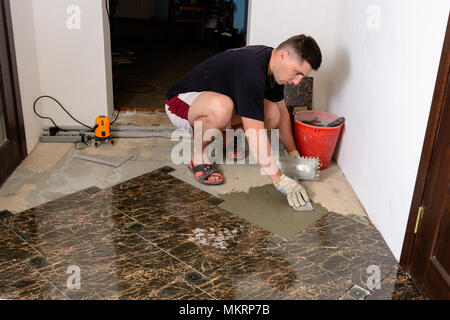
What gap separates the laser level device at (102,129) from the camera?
9.09 feet

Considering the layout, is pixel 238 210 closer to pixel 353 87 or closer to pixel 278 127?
pixel 278 127

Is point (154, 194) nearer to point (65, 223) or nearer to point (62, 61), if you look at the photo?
point (65, 223)

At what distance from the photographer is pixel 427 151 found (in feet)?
5.23

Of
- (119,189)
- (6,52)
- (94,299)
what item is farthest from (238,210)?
(6,52)

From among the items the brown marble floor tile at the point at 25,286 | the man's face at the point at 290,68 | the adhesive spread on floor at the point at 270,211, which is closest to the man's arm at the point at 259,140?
the adhesive spread on floor at the point at 270,211

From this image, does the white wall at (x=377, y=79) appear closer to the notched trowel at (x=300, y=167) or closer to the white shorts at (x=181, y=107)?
the notched trowel at (x=300, y=167)

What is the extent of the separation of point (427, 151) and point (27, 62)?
2206 millimetres

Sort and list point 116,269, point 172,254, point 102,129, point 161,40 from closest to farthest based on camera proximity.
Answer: point 116,269 → point 172,254 → point 102,129 → point 161,40

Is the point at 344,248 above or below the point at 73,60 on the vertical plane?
below

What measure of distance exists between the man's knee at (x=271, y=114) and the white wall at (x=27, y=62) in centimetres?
139

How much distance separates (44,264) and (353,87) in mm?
1787

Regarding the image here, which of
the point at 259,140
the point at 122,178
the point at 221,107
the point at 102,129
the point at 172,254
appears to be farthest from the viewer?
the point at 102,129

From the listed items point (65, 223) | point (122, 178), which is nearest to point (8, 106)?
point (122, 178)

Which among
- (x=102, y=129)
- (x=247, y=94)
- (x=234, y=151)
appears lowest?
(x=234, y=151)
